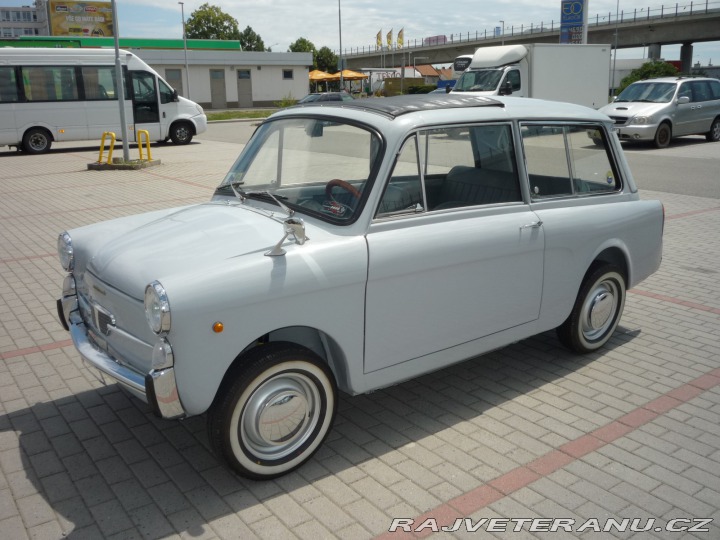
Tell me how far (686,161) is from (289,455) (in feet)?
52.0

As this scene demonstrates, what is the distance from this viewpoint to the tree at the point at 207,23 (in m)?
84.1

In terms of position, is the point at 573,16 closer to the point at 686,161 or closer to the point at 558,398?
the point at 686,161

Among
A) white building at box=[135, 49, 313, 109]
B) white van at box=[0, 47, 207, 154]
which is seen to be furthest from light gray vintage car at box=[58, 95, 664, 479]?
white building at box=[135, 49, 313, 109]

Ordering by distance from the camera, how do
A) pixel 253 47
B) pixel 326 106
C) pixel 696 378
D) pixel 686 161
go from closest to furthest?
pixel 326 106 < pixel 696 378 < pixel 686 161 < pixel 253 47

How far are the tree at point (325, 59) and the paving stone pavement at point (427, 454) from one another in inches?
3762

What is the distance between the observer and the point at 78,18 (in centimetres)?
7431

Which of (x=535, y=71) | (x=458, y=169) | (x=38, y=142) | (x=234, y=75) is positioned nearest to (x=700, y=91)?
(x=535, y=71)

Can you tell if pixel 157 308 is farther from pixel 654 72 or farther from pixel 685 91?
pixel 654 72

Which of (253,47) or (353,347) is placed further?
(253,47)

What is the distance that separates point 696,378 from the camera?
4.75m

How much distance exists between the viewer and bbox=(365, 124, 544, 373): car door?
12.2 feet

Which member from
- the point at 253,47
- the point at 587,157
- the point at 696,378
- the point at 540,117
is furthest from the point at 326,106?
the point at 253,47

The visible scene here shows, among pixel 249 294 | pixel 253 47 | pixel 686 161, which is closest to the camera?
pixel 249 294

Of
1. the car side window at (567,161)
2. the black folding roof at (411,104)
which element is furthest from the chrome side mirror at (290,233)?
the car side window at (567,161)
